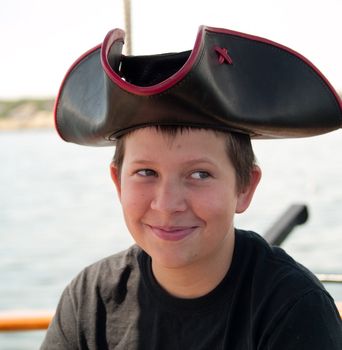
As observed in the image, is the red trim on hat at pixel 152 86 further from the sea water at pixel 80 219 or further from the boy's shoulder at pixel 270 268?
the sea water at pixel 80 219

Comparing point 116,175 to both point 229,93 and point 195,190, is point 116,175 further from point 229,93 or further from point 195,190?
point 229,93

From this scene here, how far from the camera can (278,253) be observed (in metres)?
1.80

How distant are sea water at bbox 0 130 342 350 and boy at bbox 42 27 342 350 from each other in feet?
4.88

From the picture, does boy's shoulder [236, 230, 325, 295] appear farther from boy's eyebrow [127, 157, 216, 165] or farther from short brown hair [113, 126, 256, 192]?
boy's eyebrow [127, 157, 216, 165]

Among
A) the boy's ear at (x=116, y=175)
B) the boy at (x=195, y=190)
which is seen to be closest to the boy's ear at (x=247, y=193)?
the boy at (x=195, y=190)

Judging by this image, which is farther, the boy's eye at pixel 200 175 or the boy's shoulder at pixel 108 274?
the boy's shoulder at pixel 108 274

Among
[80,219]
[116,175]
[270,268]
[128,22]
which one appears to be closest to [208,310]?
[270,268]

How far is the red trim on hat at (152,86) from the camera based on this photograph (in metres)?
1.48

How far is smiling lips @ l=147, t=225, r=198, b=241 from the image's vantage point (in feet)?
5.50

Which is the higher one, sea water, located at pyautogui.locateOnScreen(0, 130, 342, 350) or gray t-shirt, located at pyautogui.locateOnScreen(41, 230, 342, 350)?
gray t-shirt, located at pyautogui.locateOnScreen(41, 230, 342, 350)

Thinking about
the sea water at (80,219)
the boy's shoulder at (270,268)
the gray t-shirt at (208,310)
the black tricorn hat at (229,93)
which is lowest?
the sea water at (80,219)

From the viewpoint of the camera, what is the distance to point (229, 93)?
60.4 inches

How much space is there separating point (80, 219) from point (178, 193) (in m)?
9.28

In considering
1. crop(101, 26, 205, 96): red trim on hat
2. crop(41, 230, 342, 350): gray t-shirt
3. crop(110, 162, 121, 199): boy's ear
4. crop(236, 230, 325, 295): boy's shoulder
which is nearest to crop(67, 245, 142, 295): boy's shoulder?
crop(41, 230, 342, 350): gray t-shirt
